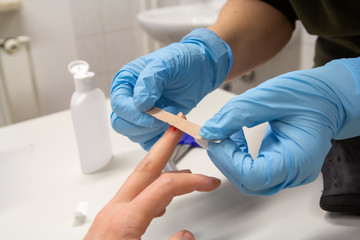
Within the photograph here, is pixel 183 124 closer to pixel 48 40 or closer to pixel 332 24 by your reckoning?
pixel 332 24

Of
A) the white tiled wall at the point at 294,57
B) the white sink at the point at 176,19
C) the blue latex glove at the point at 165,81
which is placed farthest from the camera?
the white tiled wall at the point at 294,57

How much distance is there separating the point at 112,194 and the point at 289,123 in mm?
367

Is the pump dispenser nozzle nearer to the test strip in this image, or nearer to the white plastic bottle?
the white plastic bottle

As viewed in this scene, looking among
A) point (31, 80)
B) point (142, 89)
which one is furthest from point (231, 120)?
point (31, 80)

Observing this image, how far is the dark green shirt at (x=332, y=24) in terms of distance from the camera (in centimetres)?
66

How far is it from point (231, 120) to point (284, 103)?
8cm

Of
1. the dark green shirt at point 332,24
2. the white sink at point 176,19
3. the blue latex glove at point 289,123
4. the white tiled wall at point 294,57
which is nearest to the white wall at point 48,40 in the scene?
the white sink at point 176,19

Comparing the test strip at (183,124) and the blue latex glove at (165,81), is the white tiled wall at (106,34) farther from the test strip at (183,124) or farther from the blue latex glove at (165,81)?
the test strip at (183,124)

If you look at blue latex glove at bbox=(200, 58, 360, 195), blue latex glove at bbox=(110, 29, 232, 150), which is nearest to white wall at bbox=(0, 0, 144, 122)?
blue latex glove at bbox=(110, 29, 232, 150)

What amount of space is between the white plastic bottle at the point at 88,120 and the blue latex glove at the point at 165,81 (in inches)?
2.6

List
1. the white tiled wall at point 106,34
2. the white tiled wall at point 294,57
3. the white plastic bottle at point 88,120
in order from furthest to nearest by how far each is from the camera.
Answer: the white tiled wall at point 106,34 → the white tiled wall at point 294,57 → the white plastic bottle at point 88,120

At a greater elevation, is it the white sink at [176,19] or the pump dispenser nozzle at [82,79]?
the pump dispenser nozzle at [82,79]

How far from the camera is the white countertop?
55 cm

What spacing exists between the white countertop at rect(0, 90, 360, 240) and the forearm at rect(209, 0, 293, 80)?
180mm
